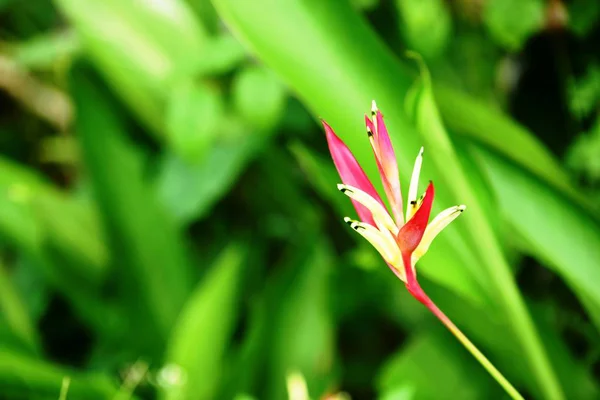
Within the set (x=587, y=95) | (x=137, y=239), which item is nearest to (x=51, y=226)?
(x=137, y=239)

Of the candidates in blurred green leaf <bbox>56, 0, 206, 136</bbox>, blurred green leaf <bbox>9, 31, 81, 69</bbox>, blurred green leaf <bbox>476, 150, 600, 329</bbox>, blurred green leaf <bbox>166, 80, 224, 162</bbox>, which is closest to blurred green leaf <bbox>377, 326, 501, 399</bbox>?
blurred green leaf <bbox>476, 150, 600, 329</bbox>


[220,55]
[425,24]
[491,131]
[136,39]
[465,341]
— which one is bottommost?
[465,341]

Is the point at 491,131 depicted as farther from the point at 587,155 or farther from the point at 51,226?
the point at 51,226

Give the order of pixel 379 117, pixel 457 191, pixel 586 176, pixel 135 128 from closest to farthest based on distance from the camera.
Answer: pixel 379 117 < pixel 457 191 < pixel 586 176 < pixel 135 128

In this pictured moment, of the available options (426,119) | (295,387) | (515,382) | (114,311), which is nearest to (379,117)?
(426,119)

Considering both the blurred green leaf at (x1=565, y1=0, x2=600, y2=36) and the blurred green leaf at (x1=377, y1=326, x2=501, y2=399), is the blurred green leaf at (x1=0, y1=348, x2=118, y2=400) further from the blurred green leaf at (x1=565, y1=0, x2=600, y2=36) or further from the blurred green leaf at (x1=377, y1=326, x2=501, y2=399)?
the blurred green leaf at (x1=565, y1=0, x2=600, y2=36)

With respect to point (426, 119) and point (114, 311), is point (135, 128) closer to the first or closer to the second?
point (114, 311)

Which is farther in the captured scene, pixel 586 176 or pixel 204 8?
pixel 204 8
